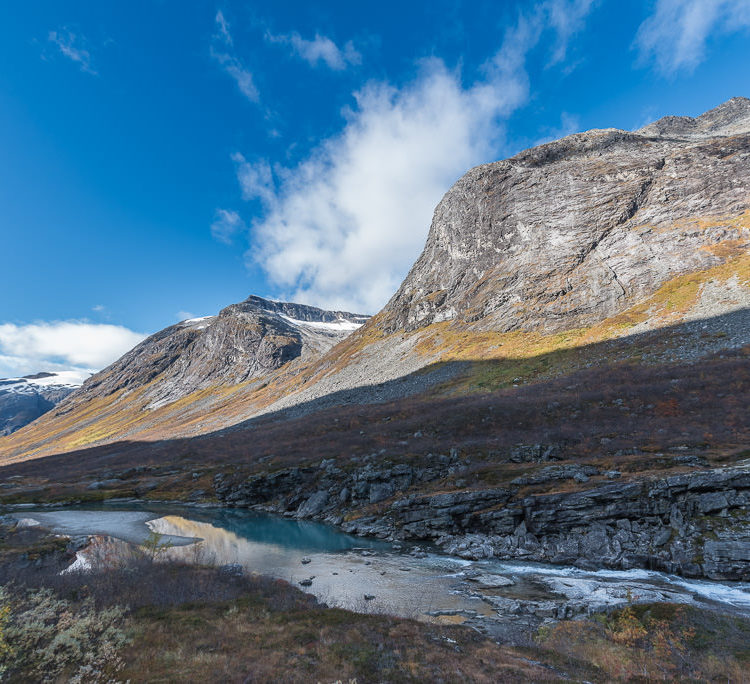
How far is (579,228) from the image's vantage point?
108m

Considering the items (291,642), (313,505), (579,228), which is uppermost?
(579,228)

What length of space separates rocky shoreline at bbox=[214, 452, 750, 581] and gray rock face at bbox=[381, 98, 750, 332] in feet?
222

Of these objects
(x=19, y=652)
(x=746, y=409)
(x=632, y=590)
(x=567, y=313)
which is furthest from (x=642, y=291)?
(x=19, y=652)

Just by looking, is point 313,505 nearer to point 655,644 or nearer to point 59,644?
point 59,644

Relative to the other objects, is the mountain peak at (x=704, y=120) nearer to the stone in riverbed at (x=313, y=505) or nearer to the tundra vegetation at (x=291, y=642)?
the stone in riverbed at (x=313, y=505)

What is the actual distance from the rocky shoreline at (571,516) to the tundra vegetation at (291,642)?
8.43m

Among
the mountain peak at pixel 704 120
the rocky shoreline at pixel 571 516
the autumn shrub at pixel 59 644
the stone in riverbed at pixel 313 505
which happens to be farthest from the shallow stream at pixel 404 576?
the mountain peak at pixel 704 120

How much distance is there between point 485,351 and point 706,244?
187 feet

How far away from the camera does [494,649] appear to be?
1440 cm

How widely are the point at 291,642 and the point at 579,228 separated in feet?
407

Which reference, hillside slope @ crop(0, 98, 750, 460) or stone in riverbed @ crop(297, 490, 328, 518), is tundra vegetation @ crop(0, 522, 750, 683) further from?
hillside slope @ crop(0, 98, 750, 460)

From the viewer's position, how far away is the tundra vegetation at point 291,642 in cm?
1154

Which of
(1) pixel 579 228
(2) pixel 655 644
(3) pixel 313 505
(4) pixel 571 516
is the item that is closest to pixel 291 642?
(2) pixel 655 644

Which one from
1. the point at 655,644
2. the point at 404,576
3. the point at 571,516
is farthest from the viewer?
the point at 571,516
